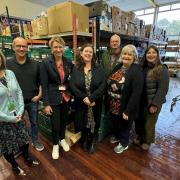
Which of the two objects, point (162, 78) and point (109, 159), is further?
point (109, 159)

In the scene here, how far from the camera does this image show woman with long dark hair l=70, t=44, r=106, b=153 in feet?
5.94

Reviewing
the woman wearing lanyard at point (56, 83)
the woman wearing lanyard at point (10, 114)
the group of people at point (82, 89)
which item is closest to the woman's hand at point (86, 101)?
the group of people at point (82, 89)

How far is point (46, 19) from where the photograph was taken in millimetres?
2582

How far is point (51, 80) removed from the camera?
178 centimetres

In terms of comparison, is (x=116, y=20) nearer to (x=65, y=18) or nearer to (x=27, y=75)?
(x=65, y=18)

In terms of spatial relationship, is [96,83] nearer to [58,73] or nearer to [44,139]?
[58,73]

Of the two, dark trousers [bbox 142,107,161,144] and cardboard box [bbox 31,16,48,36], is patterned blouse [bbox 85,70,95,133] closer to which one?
dark trousers [bbox 142,107,161,144]

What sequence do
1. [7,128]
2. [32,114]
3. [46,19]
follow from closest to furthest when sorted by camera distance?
[7,128], [32,114], [46,19]

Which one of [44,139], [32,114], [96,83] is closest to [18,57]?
[32,114]

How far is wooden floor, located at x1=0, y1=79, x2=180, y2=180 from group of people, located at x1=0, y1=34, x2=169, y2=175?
120 mm

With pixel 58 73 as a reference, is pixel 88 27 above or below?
above

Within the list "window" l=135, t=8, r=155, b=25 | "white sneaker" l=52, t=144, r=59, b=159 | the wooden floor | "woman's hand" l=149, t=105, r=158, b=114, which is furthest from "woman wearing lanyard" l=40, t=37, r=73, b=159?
"window" l=135, t=8, r=155, b=25

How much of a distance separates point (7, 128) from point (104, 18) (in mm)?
2029

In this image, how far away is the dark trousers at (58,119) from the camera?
1888 millimetres
